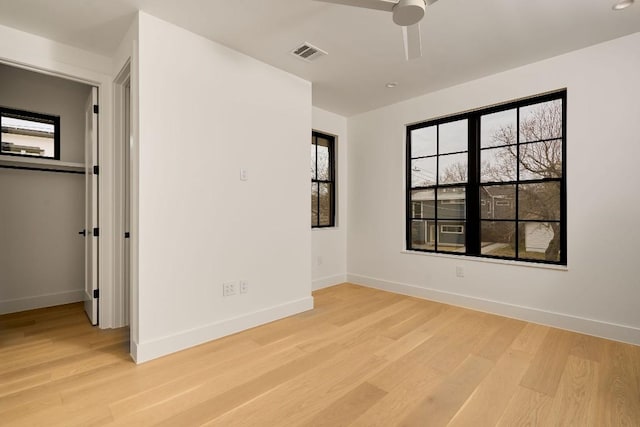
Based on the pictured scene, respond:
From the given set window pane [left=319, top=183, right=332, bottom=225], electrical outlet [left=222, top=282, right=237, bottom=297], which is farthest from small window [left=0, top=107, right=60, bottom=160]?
window pane [left=319, top=183, right=332, bottom=225]

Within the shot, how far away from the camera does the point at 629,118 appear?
2.69 metres

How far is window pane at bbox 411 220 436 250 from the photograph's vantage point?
13.6 ft

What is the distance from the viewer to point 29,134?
360 centimetres

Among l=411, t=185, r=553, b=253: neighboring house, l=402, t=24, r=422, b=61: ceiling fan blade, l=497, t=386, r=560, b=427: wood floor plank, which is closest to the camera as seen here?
l=497, t=386, r=560, b=427: wood floor plank

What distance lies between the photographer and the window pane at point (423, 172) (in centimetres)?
413

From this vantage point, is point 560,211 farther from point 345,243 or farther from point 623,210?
point 345,243

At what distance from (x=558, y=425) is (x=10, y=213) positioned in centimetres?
527

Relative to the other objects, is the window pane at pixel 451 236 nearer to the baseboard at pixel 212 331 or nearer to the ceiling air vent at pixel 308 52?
the baseboard at pixel 212 331

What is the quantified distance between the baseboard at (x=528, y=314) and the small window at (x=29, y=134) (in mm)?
4651

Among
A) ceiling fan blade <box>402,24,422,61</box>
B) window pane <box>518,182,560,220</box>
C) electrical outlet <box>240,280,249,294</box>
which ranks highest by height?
ceiling fan blade <box>402,24,422,61</box>

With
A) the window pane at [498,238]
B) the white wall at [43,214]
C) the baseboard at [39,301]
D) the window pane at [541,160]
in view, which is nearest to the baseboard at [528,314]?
the window pane at [498,238]

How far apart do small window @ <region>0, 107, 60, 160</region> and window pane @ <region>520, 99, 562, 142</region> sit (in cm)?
550

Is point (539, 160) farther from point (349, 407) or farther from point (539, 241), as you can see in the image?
point (349, 407)

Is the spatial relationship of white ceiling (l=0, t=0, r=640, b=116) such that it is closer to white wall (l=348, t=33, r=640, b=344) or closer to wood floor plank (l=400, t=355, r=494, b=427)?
white wall (l=348, t=33, r=640, b=344)
